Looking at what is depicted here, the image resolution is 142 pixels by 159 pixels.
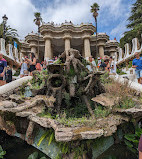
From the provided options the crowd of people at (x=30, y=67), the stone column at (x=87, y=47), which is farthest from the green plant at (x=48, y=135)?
the stone column at (x=87, y=47)

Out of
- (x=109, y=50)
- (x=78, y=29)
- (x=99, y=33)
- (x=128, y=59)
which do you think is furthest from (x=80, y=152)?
(x=109, y=50)

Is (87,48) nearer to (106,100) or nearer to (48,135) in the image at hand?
(106,100)

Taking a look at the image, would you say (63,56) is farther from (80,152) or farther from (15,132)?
(80,152)

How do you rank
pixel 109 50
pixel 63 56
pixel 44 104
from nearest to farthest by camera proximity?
pixel 44 104 → pixel 63 56 → pixel 109 50

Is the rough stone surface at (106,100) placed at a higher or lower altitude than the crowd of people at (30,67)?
lower

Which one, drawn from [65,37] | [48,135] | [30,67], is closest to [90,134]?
[48,135]

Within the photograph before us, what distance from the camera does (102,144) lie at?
133 inches

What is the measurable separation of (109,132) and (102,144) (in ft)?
1.97

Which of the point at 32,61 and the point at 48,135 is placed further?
the point at 32,61

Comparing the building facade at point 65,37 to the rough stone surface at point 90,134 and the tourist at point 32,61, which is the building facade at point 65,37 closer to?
the tourist at point 32,61

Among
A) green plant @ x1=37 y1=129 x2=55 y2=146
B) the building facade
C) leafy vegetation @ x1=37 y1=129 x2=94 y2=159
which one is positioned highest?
the building facade

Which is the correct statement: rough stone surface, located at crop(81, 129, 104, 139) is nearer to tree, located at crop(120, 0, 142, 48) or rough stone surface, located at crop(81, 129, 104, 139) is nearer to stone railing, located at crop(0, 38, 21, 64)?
stone railing, located at crop(0, 38, 21, 64)

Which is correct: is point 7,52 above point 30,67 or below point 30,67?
above

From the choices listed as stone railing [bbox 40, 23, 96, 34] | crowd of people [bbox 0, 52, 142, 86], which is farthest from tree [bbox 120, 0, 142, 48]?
crowd of people [bbox 0, 52, 142, 86]
